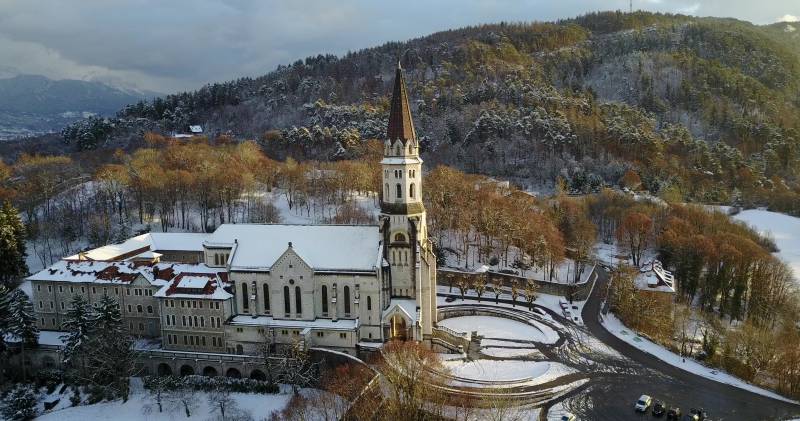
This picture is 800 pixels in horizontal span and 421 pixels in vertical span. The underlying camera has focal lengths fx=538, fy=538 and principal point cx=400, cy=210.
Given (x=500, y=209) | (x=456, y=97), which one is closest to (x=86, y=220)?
(x=500, y=209)

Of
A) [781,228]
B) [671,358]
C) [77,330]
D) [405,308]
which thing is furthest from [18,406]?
[781,228]

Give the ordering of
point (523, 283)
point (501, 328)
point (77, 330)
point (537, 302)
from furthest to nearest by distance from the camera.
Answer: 1. point (523, 283)
2. point (537, 302)
3. point (501, 328)
4. point (77, 330)

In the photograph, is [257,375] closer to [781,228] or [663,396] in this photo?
[663,396]

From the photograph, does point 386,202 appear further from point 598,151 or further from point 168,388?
point 598,151

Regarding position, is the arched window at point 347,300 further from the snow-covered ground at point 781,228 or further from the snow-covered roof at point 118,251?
the snow-covered ground at point 781,228

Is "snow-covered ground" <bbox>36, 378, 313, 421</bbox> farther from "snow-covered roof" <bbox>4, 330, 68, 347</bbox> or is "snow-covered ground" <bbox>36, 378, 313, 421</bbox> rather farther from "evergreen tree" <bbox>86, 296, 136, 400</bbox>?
"snow-covered roof" <bbox>4, 330, 68, 347</bbox>

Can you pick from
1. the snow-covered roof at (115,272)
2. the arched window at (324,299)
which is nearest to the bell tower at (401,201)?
the arched window at (324,299)
